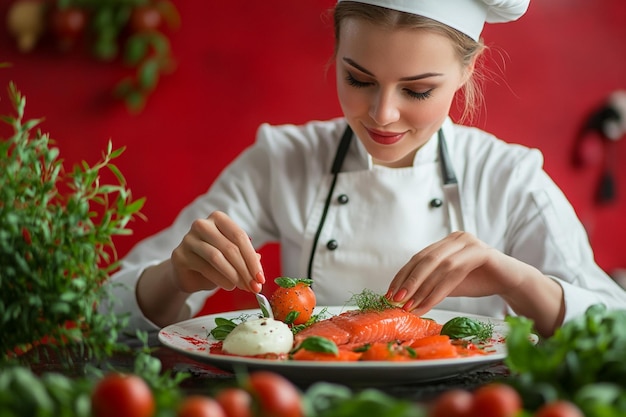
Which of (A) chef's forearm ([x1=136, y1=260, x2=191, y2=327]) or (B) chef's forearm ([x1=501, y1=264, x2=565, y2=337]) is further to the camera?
(A) chef's forearm ([x1=136, y1=260, x2=191, y2=327])

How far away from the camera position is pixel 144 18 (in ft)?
11.1

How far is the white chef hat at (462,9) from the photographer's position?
167 centimetres

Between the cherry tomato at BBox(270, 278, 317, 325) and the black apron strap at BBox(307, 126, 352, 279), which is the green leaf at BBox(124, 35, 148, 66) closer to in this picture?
the black apron strap at BBox(307, 126, 352, 279)

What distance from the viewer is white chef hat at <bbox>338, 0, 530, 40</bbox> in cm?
167

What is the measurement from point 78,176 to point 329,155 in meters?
1.20

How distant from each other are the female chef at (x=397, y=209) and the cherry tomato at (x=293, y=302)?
0.19ft

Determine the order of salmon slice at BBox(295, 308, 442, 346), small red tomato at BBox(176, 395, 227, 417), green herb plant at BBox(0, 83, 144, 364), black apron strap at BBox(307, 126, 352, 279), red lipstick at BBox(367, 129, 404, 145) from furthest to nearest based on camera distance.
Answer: black apron strap at BBox(307, 126, 352, 279) < red lipstick at BBox(367, 129, 404, 145) < salmon slice at BBox(295, 308, 442, 346) < green herb plant at BBox(0, 83, 144, 364) < small red tomato at BBox(176, 395, 227, 417)

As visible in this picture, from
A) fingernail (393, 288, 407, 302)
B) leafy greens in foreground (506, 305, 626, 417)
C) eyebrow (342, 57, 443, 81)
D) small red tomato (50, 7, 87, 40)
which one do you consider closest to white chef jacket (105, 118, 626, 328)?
eyebrow (342, 57, 443, 81)

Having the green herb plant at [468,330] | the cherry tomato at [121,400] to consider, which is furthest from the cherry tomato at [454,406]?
the green herb plant at [468,330]

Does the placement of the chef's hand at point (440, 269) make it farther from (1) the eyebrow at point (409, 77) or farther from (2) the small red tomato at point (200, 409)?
(2) the small red tomato at point (200, 409)

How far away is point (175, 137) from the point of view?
3564mm

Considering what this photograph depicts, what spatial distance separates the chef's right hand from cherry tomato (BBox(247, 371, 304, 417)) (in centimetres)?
69

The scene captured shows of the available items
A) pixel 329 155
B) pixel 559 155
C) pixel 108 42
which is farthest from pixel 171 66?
pixel 559 155

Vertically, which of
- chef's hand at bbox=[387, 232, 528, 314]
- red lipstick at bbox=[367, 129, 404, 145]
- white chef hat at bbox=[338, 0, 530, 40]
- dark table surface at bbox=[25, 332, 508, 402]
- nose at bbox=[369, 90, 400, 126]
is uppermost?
white chef hat at bbox=[338, 0, 530, 40]
